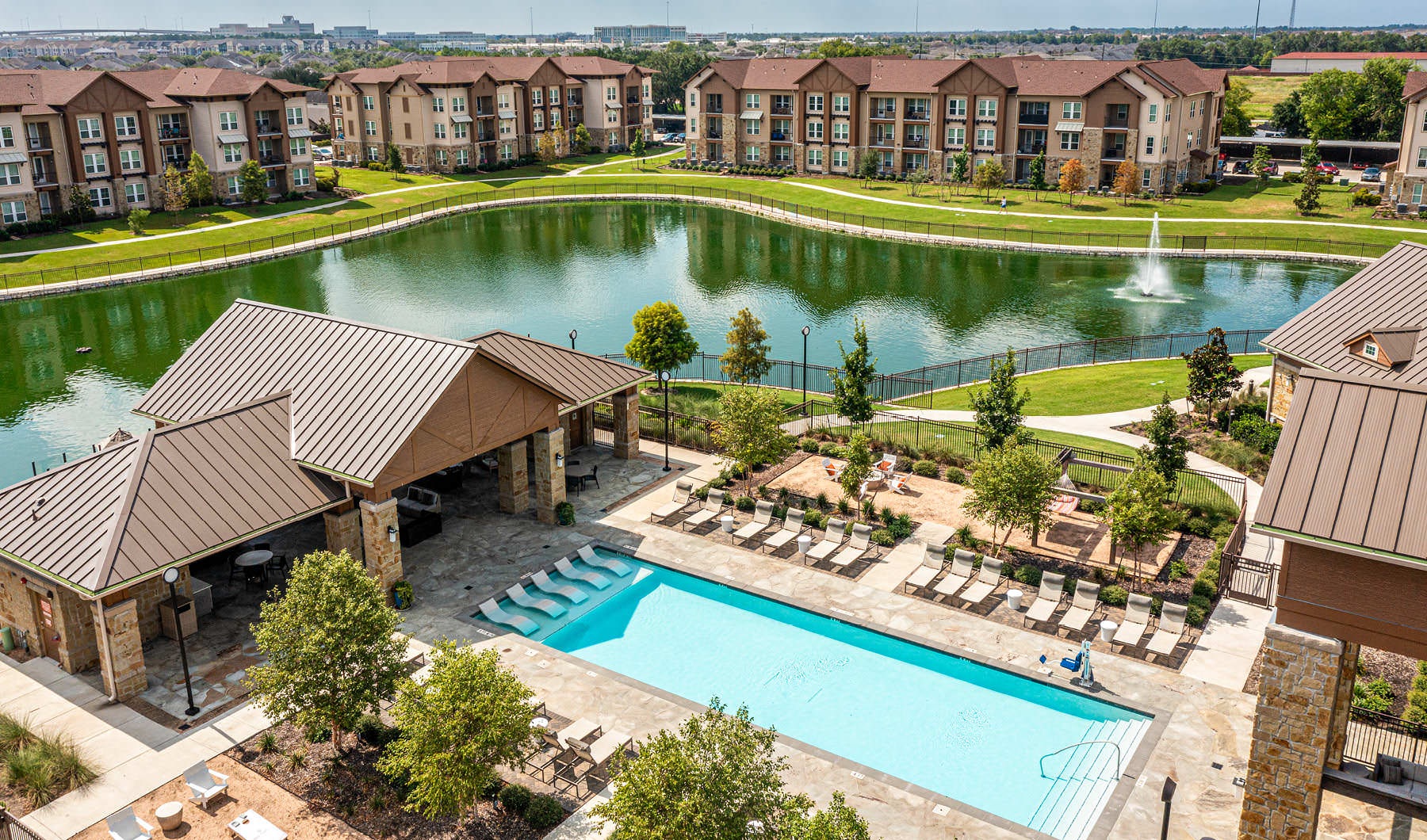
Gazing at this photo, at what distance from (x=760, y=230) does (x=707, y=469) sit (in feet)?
163

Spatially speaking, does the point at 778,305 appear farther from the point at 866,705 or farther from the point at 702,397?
the point at 866,705

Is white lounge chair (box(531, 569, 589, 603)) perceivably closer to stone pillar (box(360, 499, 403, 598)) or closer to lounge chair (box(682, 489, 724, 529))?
stone pillar (box(360, 499, 403, 598))

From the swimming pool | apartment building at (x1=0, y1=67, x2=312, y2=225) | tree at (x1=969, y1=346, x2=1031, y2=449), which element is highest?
apartment building at (x1=0, y1=67, x2=312, y2=225)

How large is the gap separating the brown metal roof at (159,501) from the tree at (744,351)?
1855cm

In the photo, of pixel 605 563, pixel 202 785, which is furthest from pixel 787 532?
pixel 202 785

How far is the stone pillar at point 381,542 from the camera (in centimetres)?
2583

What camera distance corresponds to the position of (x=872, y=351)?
5278 cm

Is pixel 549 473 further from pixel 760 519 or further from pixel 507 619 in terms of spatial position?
pixel 760 519

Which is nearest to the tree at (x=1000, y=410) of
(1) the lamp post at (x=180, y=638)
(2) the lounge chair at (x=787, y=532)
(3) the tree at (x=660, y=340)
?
(2) the lounge chair at (x=787, y=532)

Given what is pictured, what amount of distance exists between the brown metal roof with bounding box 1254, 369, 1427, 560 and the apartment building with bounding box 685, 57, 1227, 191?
7384 centimetres

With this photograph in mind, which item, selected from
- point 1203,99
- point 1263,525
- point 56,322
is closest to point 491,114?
point 56,322

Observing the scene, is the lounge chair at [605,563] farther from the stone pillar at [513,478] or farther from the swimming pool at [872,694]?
the stone pillar at [513,478]

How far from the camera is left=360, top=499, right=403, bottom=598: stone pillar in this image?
25828mm

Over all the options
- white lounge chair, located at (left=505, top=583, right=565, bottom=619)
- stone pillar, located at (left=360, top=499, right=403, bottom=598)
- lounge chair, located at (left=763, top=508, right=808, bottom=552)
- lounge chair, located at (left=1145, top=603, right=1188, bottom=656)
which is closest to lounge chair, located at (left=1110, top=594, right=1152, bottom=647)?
lounge chair, located at (left=1145, top=603, right=1188, bottom=656)
